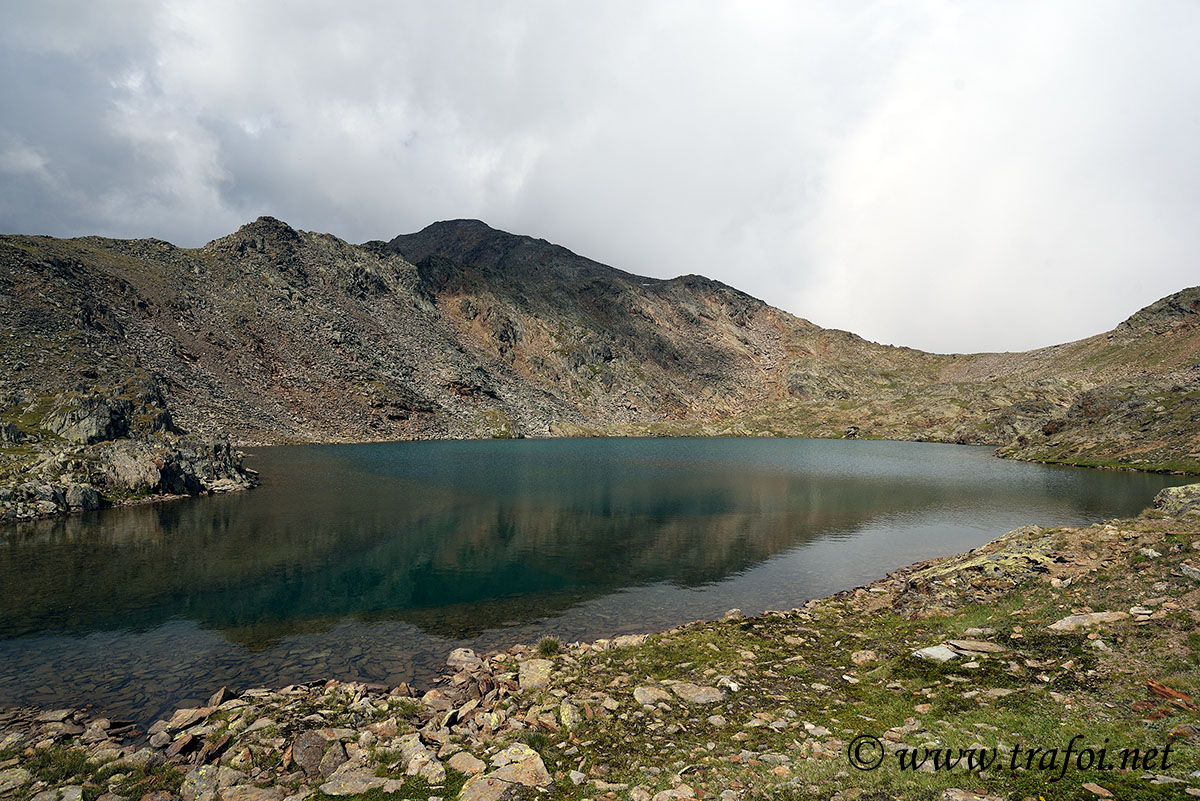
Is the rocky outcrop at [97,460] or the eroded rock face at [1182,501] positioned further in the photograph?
the rocky outcrop at [97,460]

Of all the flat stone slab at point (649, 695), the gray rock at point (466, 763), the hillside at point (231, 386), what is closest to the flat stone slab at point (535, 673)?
the flat stone slab at point (649, 695)

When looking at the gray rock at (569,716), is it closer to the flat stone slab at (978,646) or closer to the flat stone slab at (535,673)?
the flat stone slab at (535,673)

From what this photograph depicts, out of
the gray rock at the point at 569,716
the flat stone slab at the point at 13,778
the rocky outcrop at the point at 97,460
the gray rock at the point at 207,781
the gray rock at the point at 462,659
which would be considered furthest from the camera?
the rocky outcrop at the point at 97,460

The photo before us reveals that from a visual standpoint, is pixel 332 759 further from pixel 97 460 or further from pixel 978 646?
pixel 97 460

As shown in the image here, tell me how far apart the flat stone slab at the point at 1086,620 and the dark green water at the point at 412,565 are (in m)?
12.6

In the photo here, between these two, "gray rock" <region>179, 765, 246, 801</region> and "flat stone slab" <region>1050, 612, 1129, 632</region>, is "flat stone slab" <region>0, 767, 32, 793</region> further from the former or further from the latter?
"flat stone slab" <region>1050, 612, 1129, 632</region>

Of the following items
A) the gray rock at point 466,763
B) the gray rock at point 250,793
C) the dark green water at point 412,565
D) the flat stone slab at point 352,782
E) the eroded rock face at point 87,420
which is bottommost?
the dark green water at point 412,565

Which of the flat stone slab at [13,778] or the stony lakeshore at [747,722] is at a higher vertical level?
the stony lakeshore at [747,722]

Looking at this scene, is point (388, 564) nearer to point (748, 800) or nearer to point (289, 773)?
point (289, 773)

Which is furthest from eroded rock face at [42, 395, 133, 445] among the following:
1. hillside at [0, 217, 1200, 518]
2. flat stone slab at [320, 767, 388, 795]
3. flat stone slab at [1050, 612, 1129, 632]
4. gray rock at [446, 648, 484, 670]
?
flat stone slab at [1050, 612, 1129, 632]

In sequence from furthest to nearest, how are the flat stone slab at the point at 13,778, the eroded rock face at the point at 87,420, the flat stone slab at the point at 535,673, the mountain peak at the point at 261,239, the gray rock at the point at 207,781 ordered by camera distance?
the mountain peak at the point at 261,239 < the eroded rock face at the point at 87,420 < the flat stone slab at the point at 535,673 < the flat stone slab at the point at 13,778 < the gray rock at the point at 207,781

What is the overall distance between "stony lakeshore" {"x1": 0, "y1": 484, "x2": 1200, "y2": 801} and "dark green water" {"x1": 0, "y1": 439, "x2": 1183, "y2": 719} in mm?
4382

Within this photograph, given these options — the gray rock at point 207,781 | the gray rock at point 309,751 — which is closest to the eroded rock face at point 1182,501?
the gray rock at point 309,751

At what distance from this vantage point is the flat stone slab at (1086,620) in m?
15.7
